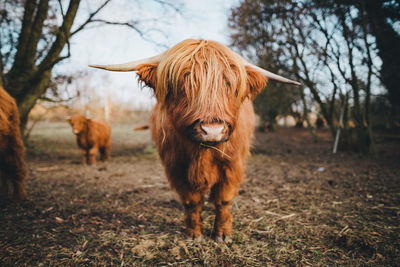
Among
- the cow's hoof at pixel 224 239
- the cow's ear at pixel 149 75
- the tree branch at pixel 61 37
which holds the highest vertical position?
the tree branch at pixel 61 37

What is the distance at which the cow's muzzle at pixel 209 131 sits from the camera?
57.2 inches

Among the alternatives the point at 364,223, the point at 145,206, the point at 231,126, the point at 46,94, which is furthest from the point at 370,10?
the point at 46,94

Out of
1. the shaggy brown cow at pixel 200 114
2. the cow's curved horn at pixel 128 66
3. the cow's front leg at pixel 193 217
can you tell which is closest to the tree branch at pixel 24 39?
the cow's curved horn at pixel 128 66

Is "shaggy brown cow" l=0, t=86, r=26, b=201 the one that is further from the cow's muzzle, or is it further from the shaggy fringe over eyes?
the cow's muzzle

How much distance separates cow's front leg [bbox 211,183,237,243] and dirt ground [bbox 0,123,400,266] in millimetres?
105

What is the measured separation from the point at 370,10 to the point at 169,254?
8.26 meters

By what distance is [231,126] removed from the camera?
1.62 m

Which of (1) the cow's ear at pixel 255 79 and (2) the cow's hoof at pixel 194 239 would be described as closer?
(1) the cow's ear at pixel 255 79

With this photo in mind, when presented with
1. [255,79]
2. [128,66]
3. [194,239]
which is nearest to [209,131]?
[255,79]

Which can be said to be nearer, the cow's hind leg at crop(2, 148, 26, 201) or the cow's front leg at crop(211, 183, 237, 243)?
the cow's front leg at crop(211, 183, 237, 243)

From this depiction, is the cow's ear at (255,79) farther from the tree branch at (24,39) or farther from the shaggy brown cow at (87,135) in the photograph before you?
the shaggy brown cow at (87,135)

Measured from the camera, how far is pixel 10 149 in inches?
116

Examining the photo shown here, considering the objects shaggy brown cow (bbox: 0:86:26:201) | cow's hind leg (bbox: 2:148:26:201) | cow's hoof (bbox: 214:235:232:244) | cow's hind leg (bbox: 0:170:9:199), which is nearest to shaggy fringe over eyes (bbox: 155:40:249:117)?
cow's hoof (bbox: 214:235:232:244)

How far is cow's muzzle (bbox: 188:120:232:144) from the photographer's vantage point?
1.45 meters
